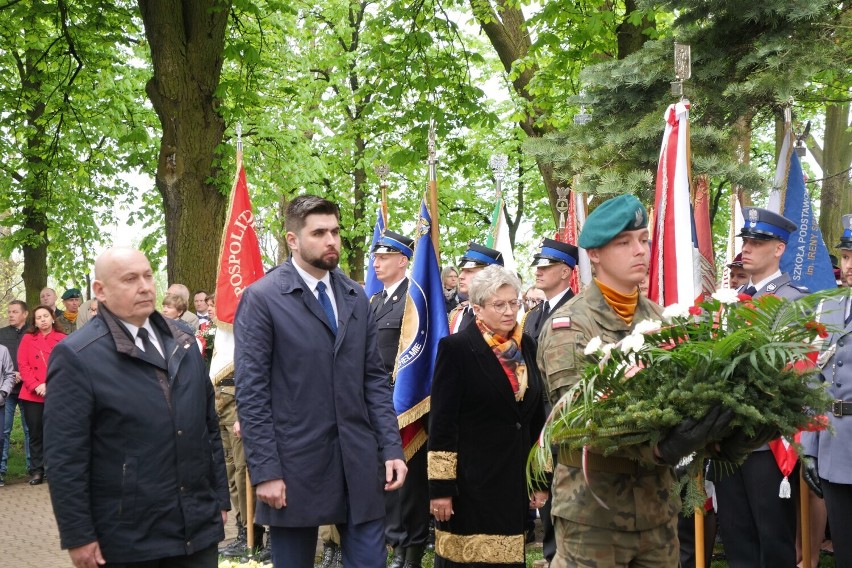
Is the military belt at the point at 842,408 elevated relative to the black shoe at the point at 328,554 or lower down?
elevated

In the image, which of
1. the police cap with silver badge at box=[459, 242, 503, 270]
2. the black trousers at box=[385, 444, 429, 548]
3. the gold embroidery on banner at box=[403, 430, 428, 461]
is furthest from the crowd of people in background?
the police cap with silver badge at box=[459, 242, 503, 270]

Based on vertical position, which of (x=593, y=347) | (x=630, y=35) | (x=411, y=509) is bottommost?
(x=411, y=509)

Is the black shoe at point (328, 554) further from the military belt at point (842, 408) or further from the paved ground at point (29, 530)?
the military belt at point (842, 408)

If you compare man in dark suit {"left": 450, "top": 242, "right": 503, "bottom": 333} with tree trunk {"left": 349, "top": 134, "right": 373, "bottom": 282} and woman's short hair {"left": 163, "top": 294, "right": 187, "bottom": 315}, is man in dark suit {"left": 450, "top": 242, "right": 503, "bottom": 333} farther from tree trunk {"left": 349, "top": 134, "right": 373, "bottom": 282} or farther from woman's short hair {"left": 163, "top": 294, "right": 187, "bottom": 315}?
tree trunk {"left": 349, "top": 134, "right": 373, "bottom": 282}

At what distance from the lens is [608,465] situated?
4168 mm

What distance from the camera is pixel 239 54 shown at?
14297mm

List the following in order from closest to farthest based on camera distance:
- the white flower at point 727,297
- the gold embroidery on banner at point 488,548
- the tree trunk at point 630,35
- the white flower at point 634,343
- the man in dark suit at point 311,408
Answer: the white flower at point 634,343 → the white flower at point 727,297 → the man in dark suit at point 311,408 → the gold embroidery on banner at point 488,548 → the tree trunk at point 630,35

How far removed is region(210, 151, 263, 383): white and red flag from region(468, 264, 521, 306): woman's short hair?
361 cm

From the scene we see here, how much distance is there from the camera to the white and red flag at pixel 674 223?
617 centimetres

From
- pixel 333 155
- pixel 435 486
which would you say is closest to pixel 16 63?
pixel 333 155

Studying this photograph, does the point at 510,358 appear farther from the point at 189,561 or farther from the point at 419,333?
the point at 189,561

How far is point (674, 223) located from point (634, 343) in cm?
270

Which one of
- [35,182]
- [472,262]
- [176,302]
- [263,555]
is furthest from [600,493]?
[35,182]

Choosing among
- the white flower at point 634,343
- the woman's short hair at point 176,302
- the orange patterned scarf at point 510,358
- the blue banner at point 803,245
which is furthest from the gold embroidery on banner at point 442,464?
the woman's short hair at point 176,302
